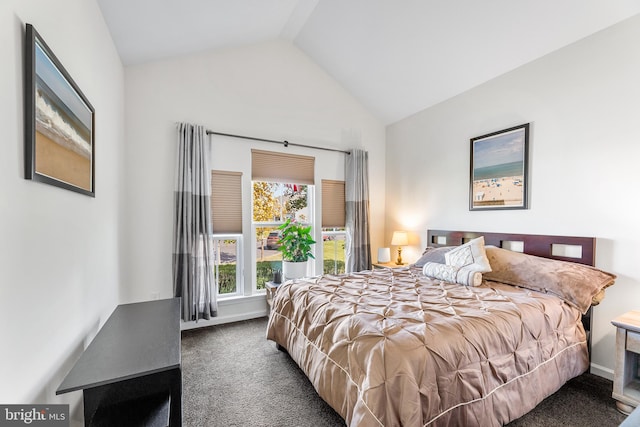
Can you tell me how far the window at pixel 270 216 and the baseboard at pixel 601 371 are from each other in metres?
3.28

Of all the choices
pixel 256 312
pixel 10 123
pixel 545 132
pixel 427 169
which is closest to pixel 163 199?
pixel 256 312

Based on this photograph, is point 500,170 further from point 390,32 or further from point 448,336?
point 448,336

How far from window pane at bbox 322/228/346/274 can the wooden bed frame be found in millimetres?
1441

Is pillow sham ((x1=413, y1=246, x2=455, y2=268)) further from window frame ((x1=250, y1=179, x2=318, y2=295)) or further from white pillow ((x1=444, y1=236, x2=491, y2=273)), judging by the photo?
window frame ((x1=250, y1=179, x2=318, y2=295))

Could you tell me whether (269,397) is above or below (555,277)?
below

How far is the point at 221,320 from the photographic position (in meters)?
3.51

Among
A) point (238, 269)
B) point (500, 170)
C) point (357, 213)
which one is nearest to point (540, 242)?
point (500, 170)

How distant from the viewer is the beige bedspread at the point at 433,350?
1384 millimetres

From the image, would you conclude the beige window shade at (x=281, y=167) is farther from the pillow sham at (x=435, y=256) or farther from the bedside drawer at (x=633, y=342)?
the bedside drawer at (x=633, y=342)

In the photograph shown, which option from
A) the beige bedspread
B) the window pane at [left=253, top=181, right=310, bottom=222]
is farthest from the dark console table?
the window pane at [left=253, top=181, right=310, bottom=222]

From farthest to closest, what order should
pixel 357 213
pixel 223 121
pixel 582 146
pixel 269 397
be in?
pixel 357 213 → pixel 223 121 → pixel 582 146 → pixel 269 397

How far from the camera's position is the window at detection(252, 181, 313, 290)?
3824mm

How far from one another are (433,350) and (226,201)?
9.28 ft

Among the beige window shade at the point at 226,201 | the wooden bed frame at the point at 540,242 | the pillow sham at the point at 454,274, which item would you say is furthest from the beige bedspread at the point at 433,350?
the beige window shade at the point at 226,201
